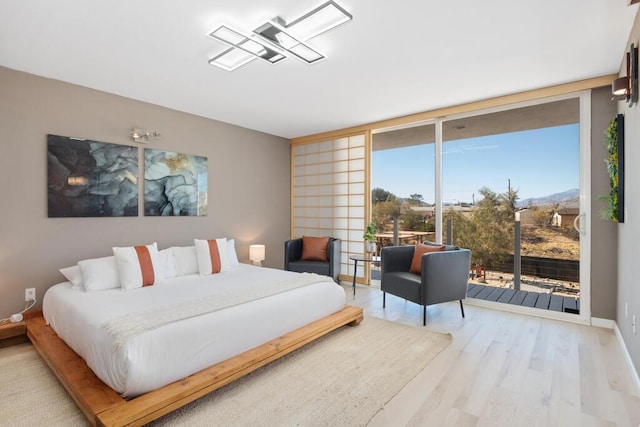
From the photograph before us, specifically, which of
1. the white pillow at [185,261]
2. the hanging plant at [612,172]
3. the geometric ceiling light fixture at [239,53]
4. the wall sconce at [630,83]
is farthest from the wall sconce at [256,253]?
the wall sconce at [630,83]

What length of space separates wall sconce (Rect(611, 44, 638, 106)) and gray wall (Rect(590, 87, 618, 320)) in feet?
2.96

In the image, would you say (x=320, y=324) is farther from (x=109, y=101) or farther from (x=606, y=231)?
(x=109, y=101)

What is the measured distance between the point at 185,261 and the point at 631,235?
4.03 metres

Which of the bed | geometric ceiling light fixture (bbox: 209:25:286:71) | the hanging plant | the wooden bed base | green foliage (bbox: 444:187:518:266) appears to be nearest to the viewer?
the wooden bed base

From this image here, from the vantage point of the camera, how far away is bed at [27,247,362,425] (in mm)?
1728

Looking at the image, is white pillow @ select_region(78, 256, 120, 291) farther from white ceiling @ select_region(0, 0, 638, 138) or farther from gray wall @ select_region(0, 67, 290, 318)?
white ceiling @ select_region(0, 0, 638, 138)

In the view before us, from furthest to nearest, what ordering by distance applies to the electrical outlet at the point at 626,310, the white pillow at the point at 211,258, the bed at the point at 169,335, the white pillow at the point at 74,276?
the white pillow at the point at 211,258 < the white pillow at the point at 74,276 < the electrical outlet at the point at 626,310 < the bed at the point at 169,335

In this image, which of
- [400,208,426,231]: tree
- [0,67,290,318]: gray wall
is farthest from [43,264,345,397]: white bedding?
[400,208,426,231]: tree

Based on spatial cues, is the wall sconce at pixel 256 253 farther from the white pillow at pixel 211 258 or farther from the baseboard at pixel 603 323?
the baseboard at pixel 603 323

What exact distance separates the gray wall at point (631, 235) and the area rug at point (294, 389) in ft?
4.33

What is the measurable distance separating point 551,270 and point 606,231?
68cm

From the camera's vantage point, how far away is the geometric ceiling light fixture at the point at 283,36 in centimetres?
211

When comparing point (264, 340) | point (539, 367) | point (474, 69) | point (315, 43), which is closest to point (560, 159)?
point (474, 69)

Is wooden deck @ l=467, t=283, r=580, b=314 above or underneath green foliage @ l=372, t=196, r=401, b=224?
underneath
